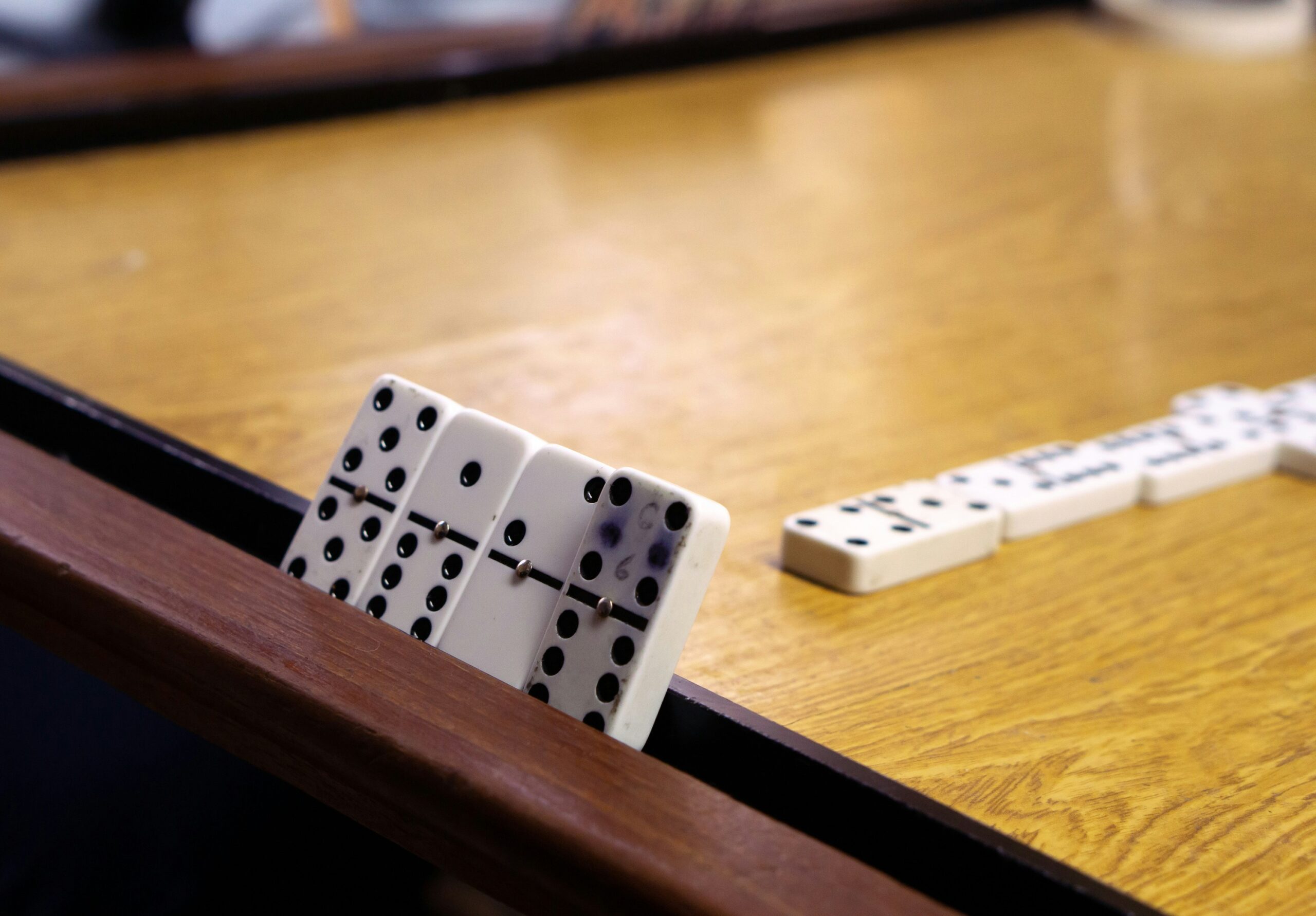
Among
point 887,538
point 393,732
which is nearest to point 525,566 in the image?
point 393,732

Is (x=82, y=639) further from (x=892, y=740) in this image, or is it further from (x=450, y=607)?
(x=892, y=740)

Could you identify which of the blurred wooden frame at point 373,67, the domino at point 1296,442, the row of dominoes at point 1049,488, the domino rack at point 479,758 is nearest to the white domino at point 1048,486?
the row of dominoes at point 1049,488

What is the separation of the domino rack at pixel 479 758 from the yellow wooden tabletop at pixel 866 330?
0.07m

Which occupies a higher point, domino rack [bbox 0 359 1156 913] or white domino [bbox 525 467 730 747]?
white domino [bbox 525 467 730 747]

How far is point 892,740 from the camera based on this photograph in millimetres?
745

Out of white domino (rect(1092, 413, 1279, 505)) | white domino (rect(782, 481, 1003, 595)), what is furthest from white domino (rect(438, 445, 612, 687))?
white domino (rect(1092, 413, 1279, 505))

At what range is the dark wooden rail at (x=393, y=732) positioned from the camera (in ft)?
1.81

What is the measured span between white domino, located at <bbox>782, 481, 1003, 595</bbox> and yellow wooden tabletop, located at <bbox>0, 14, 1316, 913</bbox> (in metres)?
0.02

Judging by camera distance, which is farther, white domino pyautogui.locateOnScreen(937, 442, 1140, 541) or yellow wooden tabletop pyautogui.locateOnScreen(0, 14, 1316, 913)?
white domino pyautogui.locateOnScreen(937, 442, 1140, 541)

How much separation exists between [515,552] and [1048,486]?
0.51 m

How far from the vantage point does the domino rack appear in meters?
0.56

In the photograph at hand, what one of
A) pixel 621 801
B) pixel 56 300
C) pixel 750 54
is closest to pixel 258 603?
pixel 621 801

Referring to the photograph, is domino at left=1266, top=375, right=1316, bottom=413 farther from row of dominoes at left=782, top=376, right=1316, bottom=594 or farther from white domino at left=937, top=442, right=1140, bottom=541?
white domino at left=937, top=442, right=1140, bottom=541

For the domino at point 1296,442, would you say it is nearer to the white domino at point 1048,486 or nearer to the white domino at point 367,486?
the white domino at point 1048,486
